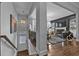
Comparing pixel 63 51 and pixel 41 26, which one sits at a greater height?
pixel 41 26

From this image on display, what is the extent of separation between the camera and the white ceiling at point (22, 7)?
1.61m

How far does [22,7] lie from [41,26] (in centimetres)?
50

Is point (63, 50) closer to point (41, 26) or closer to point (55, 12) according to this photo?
point (41, 26)

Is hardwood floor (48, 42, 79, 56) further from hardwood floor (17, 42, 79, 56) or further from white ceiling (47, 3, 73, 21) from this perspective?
white ceiling (47, 3, 73, 21)

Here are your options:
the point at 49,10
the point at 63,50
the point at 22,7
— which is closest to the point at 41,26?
the point at 49,10

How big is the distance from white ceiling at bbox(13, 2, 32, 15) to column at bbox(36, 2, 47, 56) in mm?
176

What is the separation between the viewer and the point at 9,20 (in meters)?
1.76

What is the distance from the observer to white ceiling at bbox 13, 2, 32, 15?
1.61 metres

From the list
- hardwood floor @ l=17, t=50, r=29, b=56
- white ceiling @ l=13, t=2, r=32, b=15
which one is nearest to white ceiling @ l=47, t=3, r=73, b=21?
white ceiling @ l=13, t=2, r=32, b=15

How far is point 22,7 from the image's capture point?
1644mm

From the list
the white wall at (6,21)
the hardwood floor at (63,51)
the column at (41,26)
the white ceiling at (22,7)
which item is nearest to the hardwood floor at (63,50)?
the hardwood floor at (63,51)

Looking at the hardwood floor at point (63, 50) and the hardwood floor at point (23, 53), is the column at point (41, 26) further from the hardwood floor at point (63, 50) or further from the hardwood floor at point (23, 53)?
the hardwood floor at point (23, 53)

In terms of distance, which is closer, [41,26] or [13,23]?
[41,26]

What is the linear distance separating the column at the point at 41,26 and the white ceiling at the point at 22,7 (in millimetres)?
176
